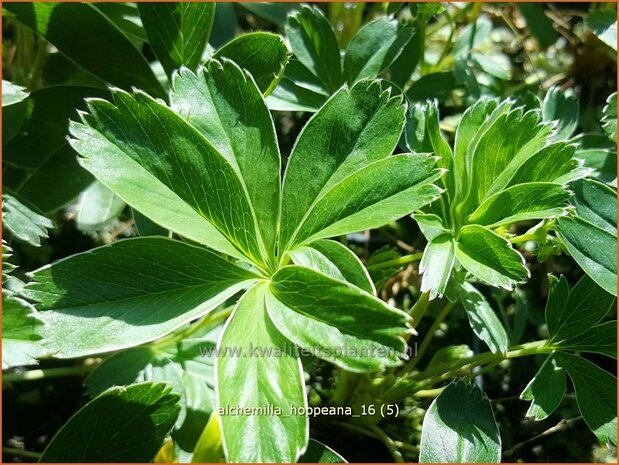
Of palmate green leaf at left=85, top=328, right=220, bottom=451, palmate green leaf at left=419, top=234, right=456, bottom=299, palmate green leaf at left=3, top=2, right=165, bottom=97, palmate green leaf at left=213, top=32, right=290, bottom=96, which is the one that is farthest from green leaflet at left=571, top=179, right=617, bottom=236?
palmate green leaf at left=3, top=2, right=165, bottom=97

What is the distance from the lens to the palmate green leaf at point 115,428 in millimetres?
769

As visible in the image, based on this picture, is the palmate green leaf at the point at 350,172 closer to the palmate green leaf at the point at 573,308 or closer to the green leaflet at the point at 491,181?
the green leaflet at the point at 491,181

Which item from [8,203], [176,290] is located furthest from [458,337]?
[8,203]

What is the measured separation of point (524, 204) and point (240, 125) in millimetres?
364

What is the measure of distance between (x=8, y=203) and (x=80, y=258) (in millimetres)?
276

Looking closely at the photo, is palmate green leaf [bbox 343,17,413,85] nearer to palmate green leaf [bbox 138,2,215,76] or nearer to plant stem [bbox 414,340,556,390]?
palmate green leaf [bbox 138,2,215,76]

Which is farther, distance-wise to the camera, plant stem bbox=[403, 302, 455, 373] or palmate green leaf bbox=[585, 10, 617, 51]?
palmate green leaf bbox=[585, 10, 617, 51]

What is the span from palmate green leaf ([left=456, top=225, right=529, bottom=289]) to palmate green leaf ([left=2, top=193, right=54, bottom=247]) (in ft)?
1.93

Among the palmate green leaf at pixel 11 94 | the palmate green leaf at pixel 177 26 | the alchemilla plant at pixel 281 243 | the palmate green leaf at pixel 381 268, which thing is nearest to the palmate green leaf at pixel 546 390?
the alchemilla plant at pixel 281 243

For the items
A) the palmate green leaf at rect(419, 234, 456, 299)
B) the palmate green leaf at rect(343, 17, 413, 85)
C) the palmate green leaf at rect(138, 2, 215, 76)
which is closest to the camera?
the palmate green leaf at rect(419, 234, 456, 299)

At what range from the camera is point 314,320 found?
0.67 metres

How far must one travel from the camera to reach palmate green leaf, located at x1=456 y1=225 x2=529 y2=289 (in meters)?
0.75

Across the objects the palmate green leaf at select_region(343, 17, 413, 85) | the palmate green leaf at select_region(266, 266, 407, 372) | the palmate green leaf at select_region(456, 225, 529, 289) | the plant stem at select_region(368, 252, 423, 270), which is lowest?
the plant stem at select_region(368, 252, 423, 270)

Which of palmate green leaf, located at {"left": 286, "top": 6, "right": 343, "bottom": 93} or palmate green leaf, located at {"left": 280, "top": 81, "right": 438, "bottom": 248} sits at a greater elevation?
palmate green leaf, located at {"left": 286, "top": 6, "right": 343, "bottom": 93}
